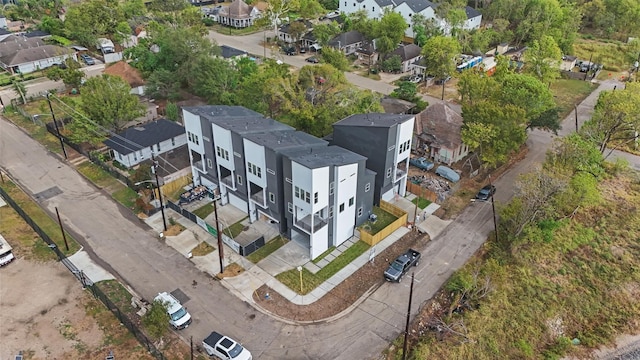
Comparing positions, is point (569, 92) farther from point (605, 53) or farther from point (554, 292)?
point (554, 292)

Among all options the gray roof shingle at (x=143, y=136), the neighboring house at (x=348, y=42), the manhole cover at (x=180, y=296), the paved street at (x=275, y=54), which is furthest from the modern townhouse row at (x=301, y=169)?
the neighboring house at (x=348, y=42)

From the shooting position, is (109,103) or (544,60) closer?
(109,103)

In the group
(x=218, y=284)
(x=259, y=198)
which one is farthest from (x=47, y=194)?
(x=218, y=284)

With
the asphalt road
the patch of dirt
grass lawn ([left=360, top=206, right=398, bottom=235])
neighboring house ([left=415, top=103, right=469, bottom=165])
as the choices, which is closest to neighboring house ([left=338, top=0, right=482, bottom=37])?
neighboring house ([left=415, top=103, right=469, bottom=165])

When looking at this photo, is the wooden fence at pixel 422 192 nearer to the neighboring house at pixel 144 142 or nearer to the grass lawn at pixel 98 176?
the neighboring house at pixel 144 142

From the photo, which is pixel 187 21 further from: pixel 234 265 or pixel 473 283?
pixel 473 283

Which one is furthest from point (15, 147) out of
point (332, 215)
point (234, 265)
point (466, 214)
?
point (466, 214)

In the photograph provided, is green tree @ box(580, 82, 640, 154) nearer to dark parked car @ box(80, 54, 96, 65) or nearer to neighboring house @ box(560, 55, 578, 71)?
neighboring house @ box(560, 55, 578, 71)
